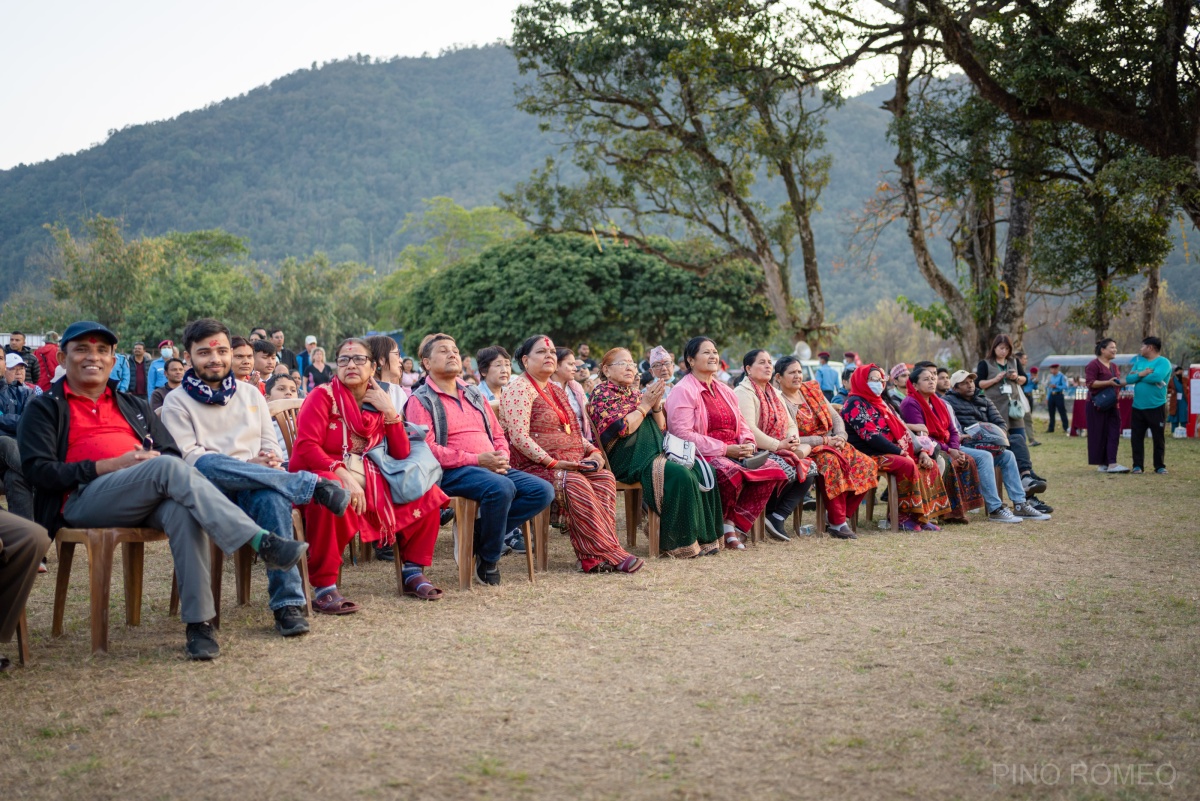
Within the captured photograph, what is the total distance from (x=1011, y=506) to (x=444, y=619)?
635 cm

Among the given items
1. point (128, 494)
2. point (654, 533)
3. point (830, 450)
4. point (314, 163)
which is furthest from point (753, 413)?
point (314, 163)

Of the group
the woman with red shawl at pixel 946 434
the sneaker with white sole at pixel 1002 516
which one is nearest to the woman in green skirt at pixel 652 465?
the woman with red shawl at pixel 946 434

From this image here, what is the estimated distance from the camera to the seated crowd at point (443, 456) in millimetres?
4293

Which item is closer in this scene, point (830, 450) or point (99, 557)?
point (99, 557)

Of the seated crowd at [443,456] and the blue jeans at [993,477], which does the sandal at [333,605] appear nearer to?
the seated crowd at [443,456]

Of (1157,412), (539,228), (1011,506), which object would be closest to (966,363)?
(1157,412)

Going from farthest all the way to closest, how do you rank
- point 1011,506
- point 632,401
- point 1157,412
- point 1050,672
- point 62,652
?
1. point 1157,412
2. point 1011,506
3. point 632,401
4. point 62,652
5. point 1050,672

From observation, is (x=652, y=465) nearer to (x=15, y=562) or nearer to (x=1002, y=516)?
(x=1002, y=516)

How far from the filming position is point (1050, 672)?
159 inches

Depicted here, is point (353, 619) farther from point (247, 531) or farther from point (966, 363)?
point (966, 363)

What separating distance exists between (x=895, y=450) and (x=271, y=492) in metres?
5.15

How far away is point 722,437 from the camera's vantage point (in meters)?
7.43

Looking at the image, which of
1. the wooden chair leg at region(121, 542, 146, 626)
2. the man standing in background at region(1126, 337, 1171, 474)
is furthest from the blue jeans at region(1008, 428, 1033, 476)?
the wooden chair leg at region(121, 542, 146, 626)

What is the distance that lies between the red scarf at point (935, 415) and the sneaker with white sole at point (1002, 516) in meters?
0.72
